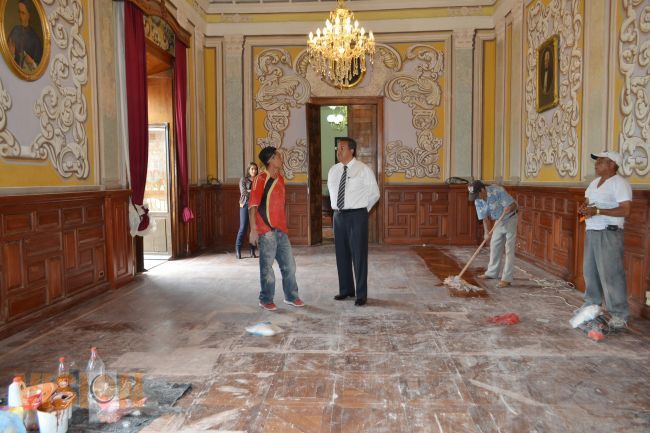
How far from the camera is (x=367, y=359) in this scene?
133 inches

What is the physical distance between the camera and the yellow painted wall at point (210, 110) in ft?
30.9

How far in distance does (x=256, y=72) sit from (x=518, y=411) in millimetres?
8250

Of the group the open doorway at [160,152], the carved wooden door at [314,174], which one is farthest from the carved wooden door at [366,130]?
the open doorway at [160,152]

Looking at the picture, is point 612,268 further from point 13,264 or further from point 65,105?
point 65,105

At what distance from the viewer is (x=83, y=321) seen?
4375mm

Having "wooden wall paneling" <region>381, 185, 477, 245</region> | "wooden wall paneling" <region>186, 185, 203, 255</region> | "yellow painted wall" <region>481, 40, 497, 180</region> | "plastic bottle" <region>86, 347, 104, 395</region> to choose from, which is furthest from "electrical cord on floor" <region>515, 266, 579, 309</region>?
"wooden wall paneling" <region>186, 185, 203, 255</region>

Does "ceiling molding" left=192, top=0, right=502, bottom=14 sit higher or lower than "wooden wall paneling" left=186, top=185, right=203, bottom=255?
higher

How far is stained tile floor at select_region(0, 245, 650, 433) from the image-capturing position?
2553mm

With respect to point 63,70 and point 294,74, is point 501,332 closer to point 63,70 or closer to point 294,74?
point 63,70

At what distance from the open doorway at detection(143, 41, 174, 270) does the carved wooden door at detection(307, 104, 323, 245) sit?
251cm

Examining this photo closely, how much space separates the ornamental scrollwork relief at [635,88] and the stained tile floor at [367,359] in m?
1.51

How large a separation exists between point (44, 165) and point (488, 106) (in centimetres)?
758

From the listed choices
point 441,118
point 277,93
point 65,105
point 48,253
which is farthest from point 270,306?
point 441,118

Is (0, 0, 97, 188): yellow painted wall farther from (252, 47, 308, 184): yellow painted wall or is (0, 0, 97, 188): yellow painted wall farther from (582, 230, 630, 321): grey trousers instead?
(582, 230, 630, 321): grey trousers
